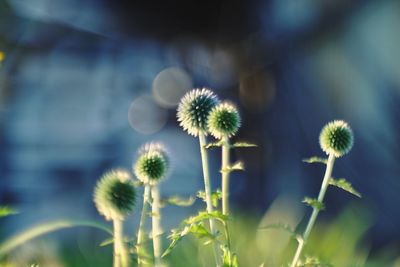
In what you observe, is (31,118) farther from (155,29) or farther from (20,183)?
(155,29)

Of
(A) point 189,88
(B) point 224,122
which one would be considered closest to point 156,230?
(B) point 224,122

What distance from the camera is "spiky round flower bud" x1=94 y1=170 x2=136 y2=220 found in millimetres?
1068

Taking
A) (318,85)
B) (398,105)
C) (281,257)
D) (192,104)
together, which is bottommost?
(281,257)

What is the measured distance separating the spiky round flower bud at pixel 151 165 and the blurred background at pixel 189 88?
9.85 ft

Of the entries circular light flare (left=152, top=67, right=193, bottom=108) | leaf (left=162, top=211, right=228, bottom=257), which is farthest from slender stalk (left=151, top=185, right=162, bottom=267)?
circular light flare (left=152, top=67, right=193, bottom=108)

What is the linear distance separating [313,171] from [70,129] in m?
2.38

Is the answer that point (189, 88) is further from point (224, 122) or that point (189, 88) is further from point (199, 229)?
point (199, 229)

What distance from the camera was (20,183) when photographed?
18.7 feet

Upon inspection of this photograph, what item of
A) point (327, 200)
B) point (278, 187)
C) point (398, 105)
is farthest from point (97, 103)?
point (398, 105)

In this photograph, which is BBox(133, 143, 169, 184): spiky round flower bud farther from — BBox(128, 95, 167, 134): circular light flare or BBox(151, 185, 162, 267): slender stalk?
BBox(128, 95, 167, 134): circular light flare

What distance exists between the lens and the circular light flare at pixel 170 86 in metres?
5.36

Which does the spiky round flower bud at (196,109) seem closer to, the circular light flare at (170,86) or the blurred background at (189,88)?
the blurred background at (189,88)

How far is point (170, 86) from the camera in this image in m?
5.50

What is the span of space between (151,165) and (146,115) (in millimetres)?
4294
